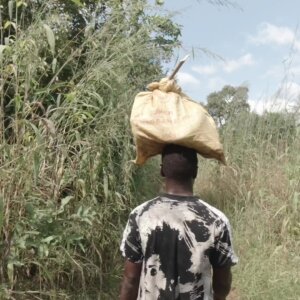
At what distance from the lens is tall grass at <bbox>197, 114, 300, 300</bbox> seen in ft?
12.7

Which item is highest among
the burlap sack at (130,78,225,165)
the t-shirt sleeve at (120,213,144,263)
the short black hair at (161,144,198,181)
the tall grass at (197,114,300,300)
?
the burlap sack at (130,78,225,165)

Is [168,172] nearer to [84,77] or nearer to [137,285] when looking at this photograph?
[137,285]

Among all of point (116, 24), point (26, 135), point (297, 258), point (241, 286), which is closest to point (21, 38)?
point (26, 135)

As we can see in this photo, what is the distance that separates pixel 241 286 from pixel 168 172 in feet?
7.72

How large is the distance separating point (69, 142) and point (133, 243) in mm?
1626

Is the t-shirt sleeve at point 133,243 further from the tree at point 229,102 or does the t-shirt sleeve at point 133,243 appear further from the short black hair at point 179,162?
the tree at point 229,102

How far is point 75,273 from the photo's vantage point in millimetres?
3225

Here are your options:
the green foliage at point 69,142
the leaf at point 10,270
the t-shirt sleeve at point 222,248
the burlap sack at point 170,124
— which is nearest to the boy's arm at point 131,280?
the t-shirt sleeve at point 222,248

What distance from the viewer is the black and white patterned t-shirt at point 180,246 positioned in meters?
1.71

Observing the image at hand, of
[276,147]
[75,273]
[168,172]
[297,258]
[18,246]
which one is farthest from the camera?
[276,147]

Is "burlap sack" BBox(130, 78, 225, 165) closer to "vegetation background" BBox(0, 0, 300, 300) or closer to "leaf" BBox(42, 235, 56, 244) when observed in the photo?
"vegetation background" BBox(0, 0, 300, 300)

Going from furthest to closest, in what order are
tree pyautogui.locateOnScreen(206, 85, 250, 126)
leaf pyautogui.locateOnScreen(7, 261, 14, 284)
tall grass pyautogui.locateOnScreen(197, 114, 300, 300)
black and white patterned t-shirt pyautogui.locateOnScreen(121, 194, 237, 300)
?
tree pyautogui.locateOnScreen(206, 85, 250, 126) < tall grass pyautogui.locateOnScreen(197, 114, 300, 300) < leaf pyautogui.locateOnScreen(7, 261, 14, 284) < black and white patterned t-shirt pyautogui.locateOnScreen(121, 194, 237, 300)

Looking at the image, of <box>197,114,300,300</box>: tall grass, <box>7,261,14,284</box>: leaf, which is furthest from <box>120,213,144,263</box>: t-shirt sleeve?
<box>197,114,300,300</box>: tall grass

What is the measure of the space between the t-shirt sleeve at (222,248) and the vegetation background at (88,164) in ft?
3.54
